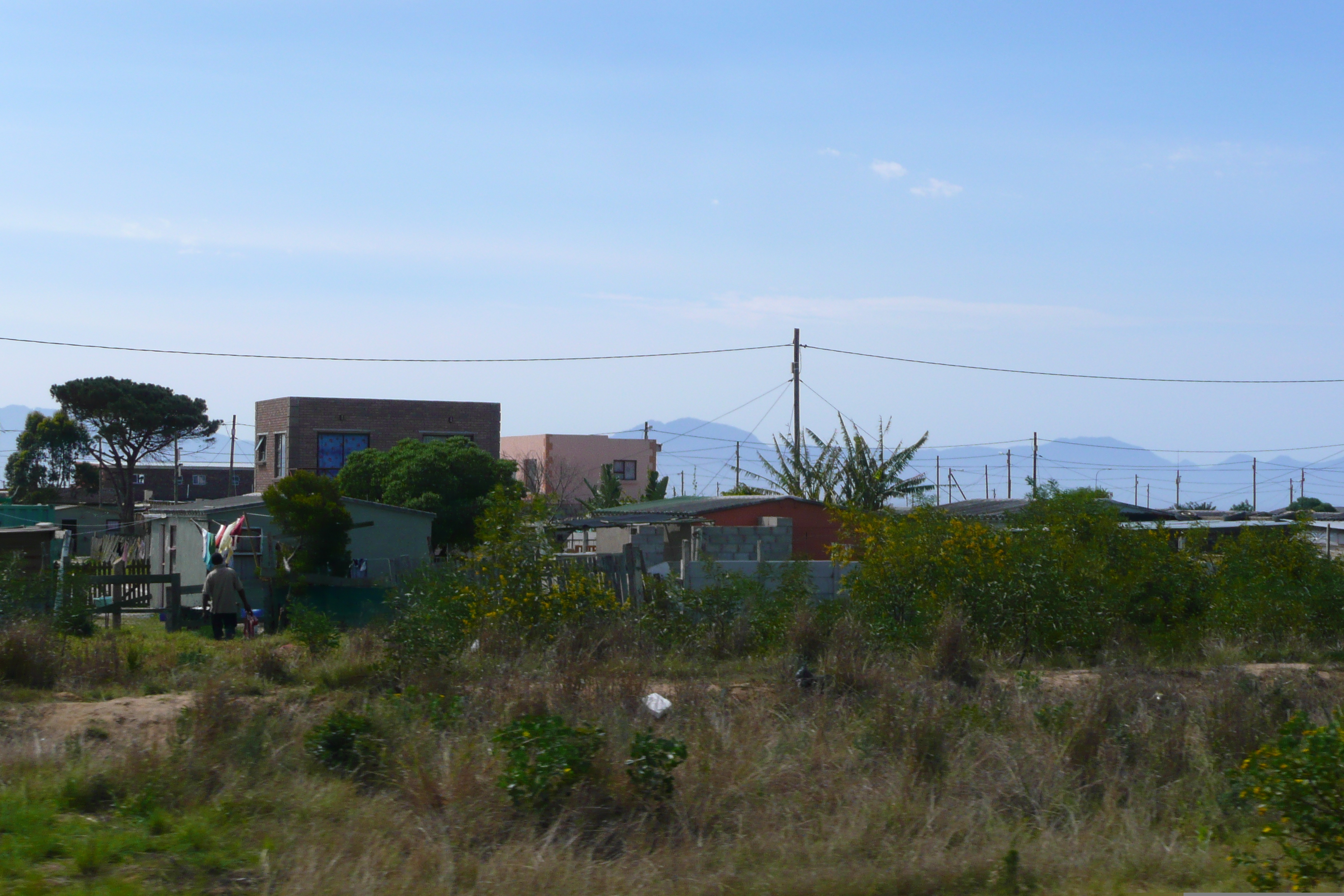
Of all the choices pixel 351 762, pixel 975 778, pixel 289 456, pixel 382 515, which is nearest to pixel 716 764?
pixel 975 778

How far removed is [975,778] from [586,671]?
3.29 m

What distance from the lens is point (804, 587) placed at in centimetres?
1431

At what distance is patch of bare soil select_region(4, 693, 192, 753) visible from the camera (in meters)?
8.35

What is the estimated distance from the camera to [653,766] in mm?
7117

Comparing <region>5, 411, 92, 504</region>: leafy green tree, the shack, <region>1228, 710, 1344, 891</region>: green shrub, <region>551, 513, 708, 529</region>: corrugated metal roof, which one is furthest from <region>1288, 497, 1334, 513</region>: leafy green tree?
<region>5, 411, 92, 504</region>: leafy green tree

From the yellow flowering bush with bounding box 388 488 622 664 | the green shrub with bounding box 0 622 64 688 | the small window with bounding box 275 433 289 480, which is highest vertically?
the small window with bounding box 275 433 289 480

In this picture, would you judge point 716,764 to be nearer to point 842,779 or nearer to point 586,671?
point 842,779

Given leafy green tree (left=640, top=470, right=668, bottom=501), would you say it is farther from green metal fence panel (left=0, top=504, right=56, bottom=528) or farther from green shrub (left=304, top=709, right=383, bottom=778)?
green shrub (left=304, top=709, right=383, bottom=778)

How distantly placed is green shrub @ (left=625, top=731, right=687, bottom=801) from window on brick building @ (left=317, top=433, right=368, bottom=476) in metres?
43.2

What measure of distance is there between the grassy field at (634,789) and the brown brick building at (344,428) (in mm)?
38110

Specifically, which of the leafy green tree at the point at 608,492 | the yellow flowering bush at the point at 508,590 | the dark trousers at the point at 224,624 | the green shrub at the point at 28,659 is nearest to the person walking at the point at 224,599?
the dark trousers at the point at 224,624

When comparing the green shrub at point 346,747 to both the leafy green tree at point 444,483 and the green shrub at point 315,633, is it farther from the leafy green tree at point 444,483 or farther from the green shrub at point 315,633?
the leafy green tree at point 444,483

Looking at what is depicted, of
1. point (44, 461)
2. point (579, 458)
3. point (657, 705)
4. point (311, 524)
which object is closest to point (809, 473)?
point (311, 524)

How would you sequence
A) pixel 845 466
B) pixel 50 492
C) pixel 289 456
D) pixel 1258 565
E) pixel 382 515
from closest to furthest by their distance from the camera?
pixel 1258 565
pixel 382 515
pixel 845 466
pixel 289 456
pixel 50 492
